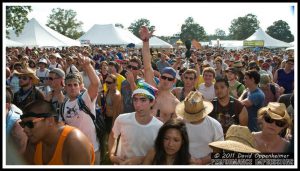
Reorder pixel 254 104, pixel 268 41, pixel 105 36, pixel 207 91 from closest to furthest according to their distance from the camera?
pixel 254 104
pixel 207 91
pixel 105 36
pixel 268 41

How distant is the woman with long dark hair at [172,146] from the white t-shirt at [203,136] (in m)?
0.48

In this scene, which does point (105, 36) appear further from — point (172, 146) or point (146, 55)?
point (172, 146)

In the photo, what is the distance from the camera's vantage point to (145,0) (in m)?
3.44

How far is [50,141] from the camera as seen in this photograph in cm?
307

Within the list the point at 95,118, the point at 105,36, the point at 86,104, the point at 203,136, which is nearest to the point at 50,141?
the point at 86,104

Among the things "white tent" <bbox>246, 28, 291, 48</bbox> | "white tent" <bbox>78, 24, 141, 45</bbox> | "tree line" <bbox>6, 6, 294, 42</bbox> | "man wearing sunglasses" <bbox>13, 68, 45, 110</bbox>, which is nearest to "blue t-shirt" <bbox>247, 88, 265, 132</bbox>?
"man wearing sunglasses" <bbox>13, 68, 45, 110</bbox>

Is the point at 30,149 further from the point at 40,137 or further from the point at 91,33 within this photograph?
the point at 91,33

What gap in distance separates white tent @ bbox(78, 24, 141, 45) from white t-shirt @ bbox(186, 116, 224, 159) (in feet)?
93.6

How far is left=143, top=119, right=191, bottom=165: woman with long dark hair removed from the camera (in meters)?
3.30

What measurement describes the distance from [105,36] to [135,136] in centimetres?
2987

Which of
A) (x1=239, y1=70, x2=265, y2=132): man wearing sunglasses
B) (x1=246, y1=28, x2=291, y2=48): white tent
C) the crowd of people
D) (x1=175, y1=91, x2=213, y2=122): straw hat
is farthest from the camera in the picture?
(x1=246, y1=28, x2=291, y2=48): white tent

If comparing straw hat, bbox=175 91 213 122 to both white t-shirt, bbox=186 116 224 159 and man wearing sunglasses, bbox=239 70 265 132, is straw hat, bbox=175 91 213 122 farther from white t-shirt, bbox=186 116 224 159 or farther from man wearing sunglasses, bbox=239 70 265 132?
man wearing sunglasses, bbox=239 70 265 132

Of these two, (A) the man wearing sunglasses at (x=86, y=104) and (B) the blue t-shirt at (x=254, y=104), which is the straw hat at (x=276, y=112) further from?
(A) the man wearing sunglasses at (x=86, y=104)

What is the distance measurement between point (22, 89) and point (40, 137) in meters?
2.92
